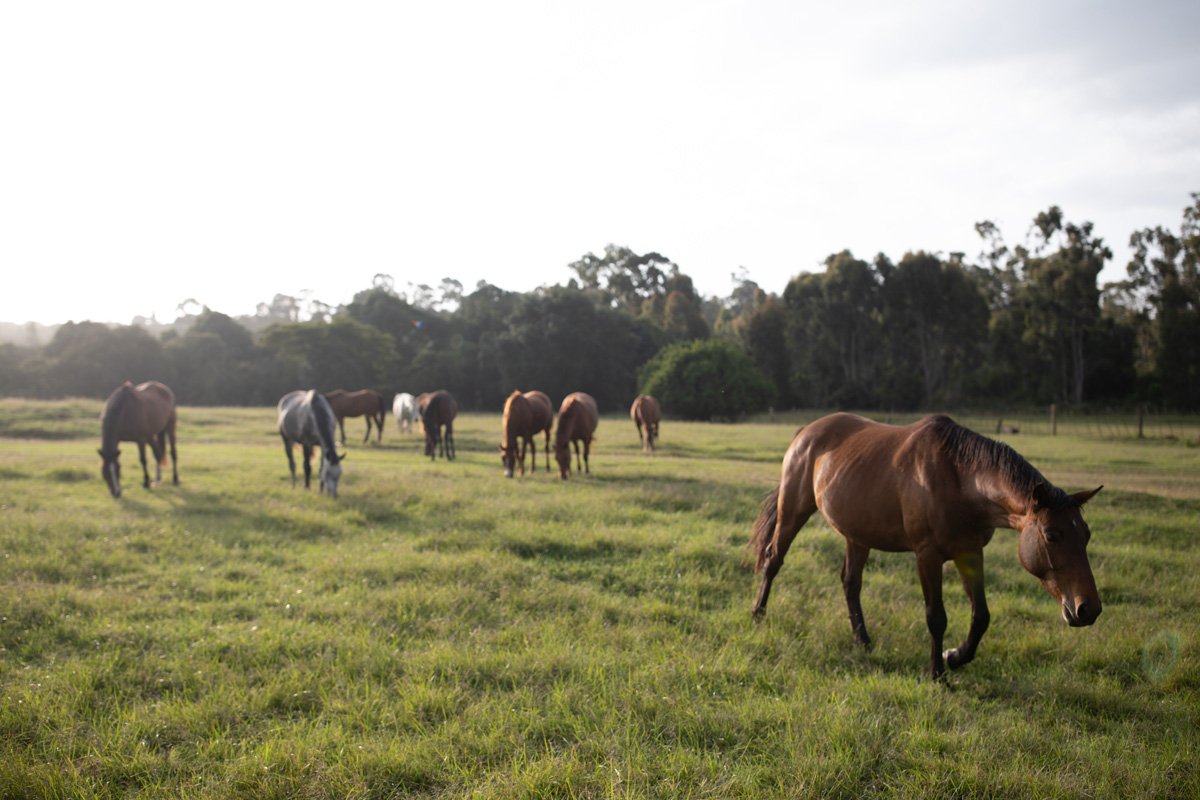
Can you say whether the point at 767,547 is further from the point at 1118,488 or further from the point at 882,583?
the point at 1118,488

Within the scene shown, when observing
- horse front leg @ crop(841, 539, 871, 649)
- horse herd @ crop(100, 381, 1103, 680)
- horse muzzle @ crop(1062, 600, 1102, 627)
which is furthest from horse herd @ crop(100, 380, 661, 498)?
horse muzzle @ crop(1062, 600, 1102, 627)

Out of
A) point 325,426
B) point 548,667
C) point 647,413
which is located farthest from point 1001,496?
point 647,413

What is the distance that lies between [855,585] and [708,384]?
36119 millimetres

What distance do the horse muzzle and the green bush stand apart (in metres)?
37.2

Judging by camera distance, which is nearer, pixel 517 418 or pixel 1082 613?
pixel 1082 613

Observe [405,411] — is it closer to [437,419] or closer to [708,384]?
[437,419]

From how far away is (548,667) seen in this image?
4.59 metres

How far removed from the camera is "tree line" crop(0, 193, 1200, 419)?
41.8m

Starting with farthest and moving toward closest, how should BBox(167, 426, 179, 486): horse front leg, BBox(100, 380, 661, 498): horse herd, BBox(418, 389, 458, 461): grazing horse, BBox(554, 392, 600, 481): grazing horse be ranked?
BBox(418, 389, 458, 461): grazing horse → BBox(554, 392, 600, 481): grazing horse → BBox(167, 426, 179, 486): horse front leg → BBox(100, 380, 661, 498): horse herd

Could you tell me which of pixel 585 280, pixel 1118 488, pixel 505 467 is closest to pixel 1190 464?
pixel 1118 488

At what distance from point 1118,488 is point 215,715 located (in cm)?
1463

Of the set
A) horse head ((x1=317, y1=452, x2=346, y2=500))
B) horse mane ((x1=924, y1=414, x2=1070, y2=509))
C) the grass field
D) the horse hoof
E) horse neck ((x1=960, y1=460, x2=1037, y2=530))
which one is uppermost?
horse mane ((x1=924, y1=414, x2=1070, y2=509))

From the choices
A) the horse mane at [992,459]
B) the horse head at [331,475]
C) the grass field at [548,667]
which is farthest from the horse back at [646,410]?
the horse mane at [992,459]

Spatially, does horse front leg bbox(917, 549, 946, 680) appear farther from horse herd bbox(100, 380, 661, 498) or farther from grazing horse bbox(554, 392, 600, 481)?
grazing horse bbox(554, 392, 600, 481)
